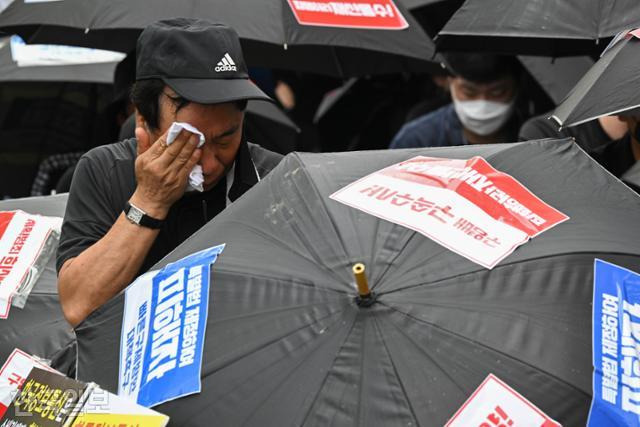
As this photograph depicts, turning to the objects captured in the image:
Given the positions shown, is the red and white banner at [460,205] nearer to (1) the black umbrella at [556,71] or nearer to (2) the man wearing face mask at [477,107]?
(1) the black umbrella at [556,71]

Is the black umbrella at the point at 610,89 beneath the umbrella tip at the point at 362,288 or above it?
above

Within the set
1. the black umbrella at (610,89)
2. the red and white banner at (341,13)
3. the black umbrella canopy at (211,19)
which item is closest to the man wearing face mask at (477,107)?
the black umbrella canopy at (211,19)

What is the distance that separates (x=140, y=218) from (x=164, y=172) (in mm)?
137

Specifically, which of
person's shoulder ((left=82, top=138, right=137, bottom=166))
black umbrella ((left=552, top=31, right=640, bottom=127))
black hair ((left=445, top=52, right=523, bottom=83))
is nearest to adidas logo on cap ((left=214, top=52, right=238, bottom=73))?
person's shoulder ((left=82, top=138, right=137, bottom=166))

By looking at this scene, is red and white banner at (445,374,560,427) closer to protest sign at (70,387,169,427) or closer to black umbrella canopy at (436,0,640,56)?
protest sign at (70,387,169,427)

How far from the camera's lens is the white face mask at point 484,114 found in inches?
242

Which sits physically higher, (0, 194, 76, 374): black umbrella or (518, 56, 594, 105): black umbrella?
(518, 56, 594, 105): black umbrella

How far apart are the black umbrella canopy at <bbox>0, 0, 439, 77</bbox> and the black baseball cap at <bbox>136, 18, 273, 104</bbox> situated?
1.61 meters

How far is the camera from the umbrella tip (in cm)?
248

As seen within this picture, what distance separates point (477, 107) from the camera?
6172 millimetres

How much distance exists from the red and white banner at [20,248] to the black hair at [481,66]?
2643mm

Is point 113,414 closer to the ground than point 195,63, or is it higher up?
closer to the ground

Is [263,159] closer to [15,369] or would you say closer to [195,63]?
[195,63]

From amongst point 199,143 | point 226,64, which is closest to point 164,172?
point 199,143
